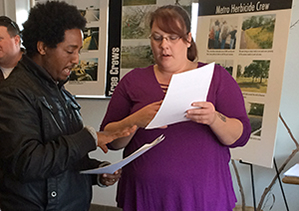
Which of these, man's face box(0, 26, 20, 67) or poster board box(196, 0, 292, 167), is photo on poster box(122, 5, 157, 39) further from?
man's face box(0, 26, 20, 67)

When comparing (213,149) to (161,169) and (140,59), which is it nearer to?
(161,169)

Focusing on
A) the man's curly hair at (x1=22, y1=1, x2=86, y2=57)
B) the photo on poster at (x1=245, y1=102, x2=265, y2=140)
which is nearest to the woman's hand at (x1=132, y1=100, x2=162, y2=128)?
the man's curly hair at (x1=22, y1=1, x2=86, y2=57)

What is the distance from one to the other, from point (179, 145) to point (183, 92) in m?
0.31

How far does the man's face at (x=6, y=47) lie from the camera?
83.4 inches

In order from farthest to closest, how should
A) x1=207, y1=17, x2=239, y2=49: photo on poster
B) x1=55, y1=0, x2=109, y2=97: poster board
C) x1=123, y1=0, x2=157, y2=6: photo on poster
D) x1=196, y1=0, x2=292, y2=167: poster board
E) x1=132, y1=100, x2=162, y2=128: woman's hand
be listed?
x1=55, y1=0, x2=109, y2=97: poster board, x1=123, y1=0, x2=157, y2=6: photo on poster, x1=207, y1=17, x2=239, y2=49: photo on poster, x1=196, y1=0, x2=292, y2=167: poster board, x1=132, y1=100, x2=162, y2=128: woman's hand

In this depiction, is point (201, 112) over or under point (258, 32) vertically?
under

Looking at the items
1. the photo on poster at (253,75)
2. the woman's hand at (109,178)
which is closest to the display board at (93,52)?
the photo on poster at (253,75)

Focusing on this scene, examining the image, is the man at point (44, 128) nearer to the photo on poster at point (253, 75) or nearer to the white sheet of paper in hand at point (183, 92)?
the white sheet of paper in hand at point (183, 92)

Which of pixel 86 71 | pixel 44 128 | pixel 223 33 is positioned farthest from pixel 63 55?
pixel 86 71

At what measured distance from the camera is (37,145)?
2.72 feet

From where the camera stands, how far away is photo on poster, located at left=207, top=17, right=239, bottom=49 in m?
1.87

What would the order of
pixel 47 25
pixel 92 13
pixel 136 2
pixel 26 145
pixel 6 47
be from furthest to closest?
1. pixel 92 13
2. pixel 136 2
3. pixel 6 47
4. pixel 47 25
5. pixel 26 145

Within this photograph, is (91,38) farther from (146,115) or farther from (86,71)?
(146,115)

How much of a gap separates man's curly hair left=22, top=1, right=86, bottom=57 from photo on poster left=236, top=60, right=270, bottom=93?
126cm
